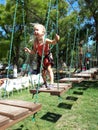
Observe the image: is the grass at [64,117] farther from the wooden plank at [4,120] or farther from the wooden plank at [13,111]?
the wooden plank at [4,120]

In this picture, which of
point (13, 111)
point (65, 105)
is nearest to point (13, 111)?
point (13, 111)

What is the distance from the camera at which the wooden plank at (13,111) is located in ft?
10.9

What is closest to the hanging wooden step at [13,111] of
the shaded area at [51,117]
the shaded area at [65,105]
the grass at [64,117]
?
the grass at [64,117]

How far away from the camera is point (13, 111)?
3447 millimetres

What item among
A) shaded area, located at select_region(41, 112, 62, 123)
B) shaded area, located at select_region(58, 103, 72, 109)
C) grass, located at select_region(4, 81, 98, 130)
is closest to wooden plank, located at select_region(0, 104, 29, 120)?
grass, located at select_region(4, 81, 98, 130)

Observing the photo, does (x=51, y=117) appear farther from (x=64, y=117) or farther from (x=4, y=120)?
(x=4, y=120)

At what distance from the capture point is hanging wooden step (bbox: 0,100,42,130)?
3.20m

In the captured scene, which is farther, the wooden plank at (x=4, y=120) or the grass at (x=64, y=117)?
the grass at (x=64, y=117)

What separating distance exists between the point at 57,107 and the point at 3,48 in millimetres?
19060

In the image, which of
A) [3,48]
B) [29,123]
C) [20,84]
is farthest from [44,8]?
[29,123]

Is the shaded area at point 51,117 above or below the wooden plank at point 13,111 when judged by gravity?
below

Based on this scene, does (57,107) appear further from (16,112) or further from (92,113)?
(16,112)

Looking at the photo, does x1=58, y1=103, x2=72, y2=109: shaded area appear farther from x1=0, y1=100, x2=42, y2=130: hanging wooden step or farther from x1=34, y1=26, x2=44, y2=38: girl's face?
x1=0, y1=100, x2=42, y2=130: hanging wooden step

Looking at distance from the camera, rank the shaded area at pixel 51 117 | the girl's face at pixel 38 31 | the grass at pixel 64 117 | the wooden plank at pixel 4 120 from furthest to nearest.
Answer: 1. the shaded area at pixel 51 117
2. the grass at pixel 64 117
3. the girl's face at pixel 38 31
4. the wooden plank at pixel 4 120
